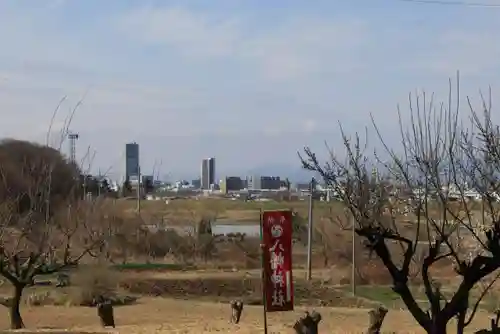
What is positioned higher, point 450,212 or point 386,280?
point 450,212

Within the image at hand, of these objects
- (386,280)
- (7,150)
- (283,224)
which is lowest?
(386,280)

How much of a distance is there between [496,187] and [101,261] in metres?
24.0

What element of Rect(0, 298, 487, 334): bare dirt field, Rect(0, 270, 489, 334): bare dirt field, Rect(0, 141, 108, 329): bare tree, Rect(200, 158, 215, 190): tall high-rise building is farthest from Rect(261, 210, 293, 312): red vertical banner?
Rect(200, 158, 215, 190): tall high-rise building

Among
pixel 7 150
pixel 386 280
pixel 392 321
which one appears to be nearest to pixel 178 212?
pixel 7 150

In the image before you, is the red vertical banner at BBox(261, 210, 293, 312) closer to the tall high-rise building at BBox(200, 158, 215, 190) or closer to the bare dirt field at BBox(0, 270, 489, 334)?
the bare dirt field at BBox(0, 270, 489, 334)

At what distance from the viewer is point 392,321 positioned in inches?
873

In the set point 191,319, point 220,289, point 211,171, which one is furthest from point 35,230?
point 211,171

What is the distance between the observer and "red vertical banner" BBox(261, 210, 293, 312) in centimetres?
1191

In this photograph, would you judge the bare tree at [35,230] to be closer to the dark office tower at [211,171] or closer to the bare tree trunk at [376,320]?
the bare tree trunk at [376,320]

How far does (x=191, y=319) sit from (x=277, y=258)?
11192 mm

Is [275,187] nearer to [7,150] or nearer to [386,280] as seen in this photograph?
[7,150]

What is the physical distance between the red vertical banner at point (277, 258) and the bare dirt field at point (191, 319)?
465 centimetres

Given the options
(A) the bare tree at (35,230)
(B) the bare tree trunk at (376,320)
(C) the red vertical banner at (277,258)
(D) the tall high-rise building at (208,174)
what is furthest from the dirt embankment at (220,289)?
(D) the tall high-rise building at (208,174)

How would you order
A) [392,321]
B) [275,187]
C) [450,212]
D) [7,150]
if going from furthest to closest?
[275,187], [7,150], [392,321], [450,212]
